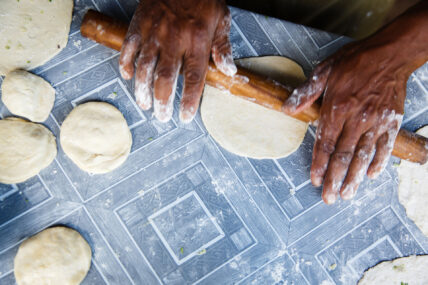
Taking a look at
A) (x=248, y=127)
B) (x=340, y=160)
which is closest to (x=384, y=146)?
(x=340, y=160)

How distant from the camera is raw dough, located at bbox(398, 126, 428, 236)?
5.57 feet

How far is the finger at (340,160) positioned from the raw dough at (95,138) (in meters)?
0.94

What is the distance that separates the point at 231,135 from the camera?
5.41ft

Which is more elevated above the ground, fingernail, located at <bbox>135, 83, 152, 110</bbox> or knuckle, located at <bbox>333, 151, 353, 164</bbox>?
knuckle, located at <bbox>333, 151, 353, 164</bbox>

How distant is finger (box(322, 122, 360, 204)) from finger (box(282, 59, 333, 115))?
0.65 feet

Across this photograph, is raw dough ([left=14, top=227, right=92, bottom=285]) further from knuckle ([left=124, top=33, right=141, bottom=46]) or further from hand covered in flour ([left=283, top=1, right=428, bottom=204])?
hand covered in flour ([left=283, top=1, right=428, bottom=204])

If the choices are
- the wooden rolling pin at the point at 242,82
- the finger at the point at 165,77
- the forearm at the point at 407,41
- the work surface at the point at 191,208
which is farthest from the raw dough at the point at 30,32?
the forearm at the point at 407,41

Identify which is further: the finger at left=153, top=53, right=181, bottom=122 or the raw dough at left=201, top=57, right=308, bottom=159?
the raw dough at left=201, top=57, right=308, bottom=159

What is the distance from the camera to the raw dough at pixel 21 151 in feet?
4.99

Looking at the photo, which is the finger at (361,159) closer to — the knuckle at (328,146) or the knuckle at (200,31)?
the knuckle at (328,146)

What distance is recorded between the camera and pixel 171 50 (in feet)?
4.61

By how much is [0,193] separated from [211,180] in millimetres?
996

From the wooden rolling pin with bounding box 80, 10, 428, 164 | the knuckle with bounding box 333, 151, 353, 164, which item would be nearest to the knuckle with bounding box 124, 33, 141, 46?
the wooden rolling pin with bounding box 80, 10, 428, 164

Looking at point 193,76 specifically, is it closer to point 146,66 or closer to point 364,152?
point 146,66
